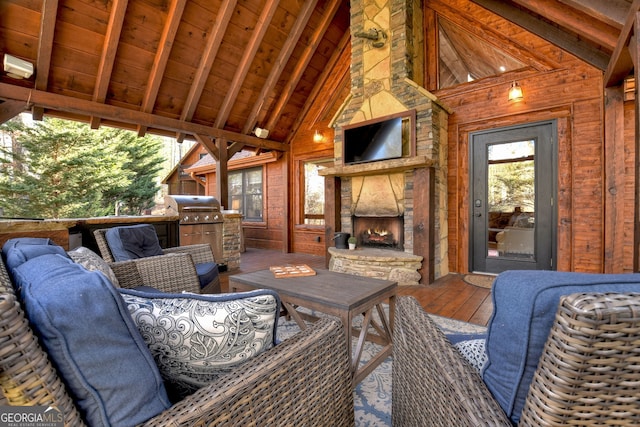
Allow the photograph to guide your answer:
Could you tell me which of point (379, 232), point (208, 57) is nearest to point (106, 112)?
point (208, 57)

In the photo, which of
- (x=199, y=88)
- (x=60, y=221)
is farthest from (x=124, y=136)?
(x=60, y=221)

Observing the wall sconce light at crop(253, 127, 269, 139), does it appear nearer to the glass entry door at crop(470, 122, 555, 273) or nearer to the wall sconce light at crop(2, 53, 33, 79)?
the wall sconce light at crop(2, 53, 33, 79)

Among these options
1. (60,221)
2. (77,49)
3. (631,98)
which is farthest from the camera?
(77,49)

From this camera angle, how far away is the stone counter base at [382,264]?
3.74m

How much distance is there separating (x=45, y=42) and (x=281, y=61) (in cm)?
324

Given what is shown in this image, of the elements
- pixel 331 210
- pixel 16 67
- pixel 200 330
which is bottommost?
pixel 200 330

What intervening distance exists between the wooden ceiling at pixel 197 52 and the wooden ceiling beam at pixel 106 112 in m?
0.01

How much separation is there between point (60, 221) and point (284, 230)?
420 cm

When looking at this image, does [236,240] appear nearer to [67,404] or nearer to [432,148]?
[432,148]

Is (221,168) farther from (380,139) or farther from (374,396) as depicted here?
(374,396)

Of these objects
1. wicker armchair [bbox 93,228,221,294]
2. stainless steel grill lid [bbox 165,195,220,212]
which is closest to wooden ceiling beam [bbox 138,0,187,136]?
stainless steel grill lid [bbox 165,195,220,212]

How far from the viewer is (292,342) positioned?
91cm

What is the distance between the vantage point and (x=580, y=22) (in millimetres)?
2768
